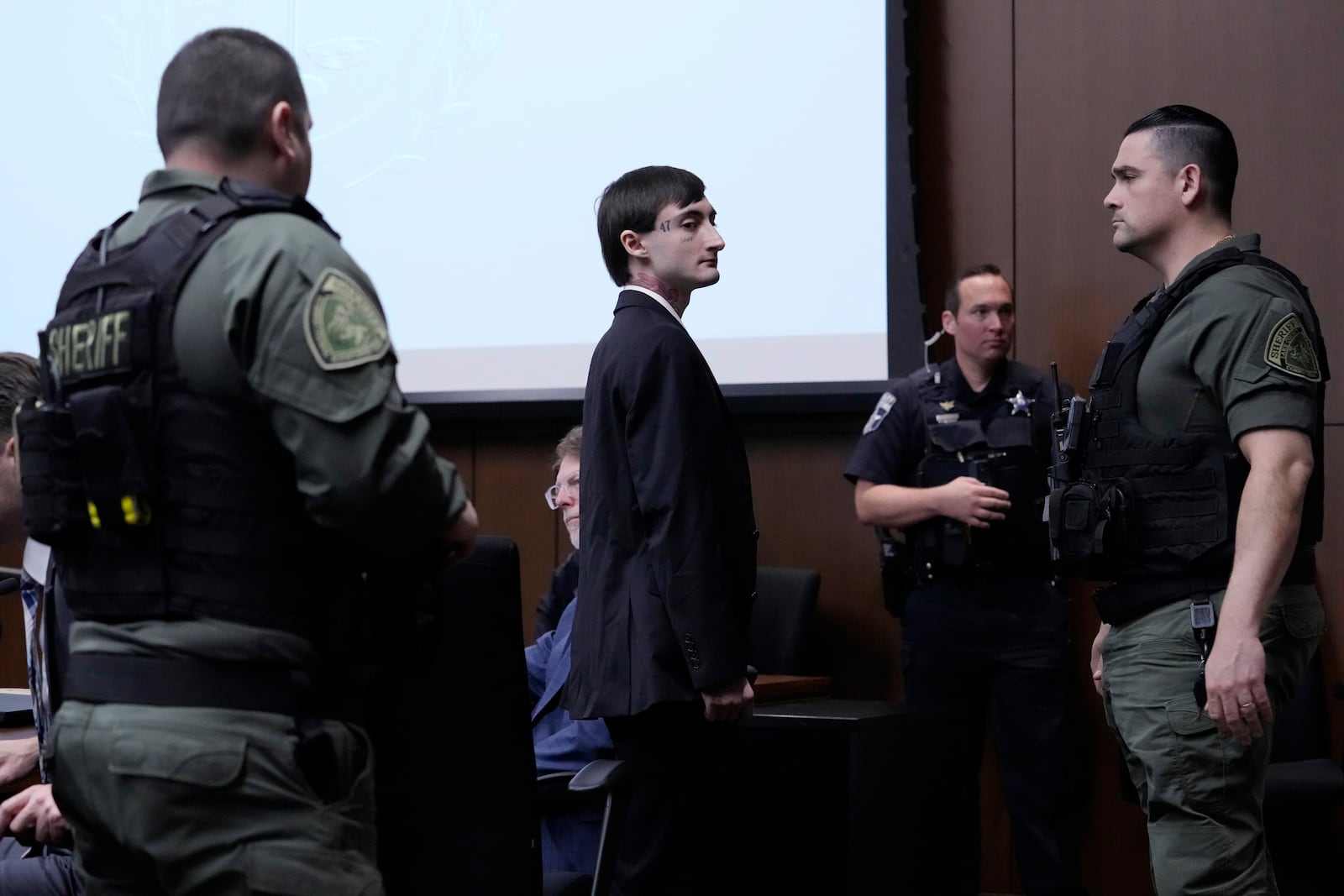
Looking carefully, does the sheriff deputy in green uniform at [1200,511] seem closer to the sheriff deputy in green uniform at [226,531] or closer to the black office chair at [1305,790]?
the sheriff deputy in green uniform at [226,531]

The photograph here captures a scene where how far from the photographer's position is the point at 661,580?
2.30m

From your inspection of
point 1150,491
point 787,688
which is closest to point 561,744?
point 787,688

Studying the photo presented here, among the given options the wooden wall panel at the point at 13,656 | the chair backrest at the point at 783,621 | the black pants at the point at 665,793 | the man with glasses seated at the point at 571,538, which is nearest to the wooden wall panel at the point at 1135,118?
the chair backrest at the point at 783,621

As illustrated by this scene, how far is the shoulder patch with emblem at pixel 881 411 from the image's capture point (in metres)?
3.86

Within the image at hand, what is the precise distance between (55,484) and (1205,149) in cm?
176

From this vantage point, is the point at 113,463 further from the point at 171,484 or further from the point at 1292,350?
the point at 1292,350

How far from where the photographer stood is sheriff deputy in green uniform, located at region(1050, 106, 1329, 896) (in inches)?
79.5

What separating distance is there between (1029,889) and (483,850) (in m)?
2.17

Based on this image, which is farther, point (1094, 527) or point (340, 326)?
point (1094, 527)

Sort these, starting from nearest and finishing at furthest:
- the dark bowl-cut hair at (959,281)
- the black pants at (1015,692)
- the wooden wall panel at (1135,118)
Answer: the black pants at (1015,692) < the wooden wall panel at (1135,118) < the dark bowl-cut hair at (959,281)

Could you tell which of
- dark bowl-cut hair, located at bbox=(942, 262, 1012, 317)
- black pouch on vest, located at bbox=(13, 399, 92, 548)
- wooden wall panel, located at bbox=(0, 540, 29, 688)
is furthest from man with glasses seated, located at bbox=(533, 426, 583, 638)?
wooden wall panel, located at bbox=(0, 540, 29, 688)

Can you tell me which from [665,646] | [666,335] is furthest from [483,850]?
[666,335]

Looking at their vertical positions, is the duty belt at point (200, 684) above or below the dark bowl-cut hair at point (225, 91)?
below

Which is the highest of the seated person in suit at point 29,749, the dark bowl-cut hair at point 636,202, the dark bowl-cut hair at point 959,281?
the dark bowl-cut hair at point 636,202
